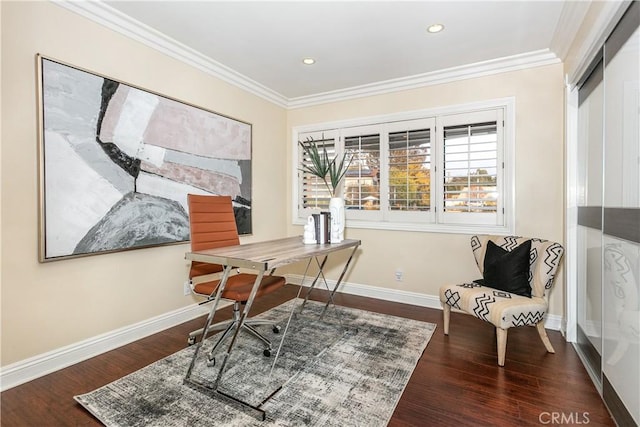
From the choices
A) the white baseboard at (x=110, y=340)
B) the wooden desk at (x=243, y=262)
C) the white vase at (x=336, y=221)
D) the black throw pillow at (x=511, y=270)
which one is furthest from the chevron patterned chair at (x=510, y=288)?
the wooden desk at (x=243, y=262)

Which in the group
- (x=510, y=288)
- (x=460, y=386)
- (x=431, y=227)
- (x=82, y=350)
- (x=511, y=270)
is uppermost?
(x=431, y=227)

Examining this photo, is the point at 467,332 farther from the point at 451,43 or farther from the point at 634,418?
the point at 451,43

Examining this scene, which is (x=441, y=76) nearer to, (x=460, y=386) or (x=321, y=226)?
(x=321, y=226)

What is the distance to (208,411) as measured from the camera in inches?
68.2

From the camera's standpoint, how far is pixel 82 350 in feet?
7.55

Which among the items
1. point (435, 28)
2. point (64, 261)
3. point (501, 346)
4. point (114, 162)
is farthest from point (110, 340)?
point (435, 28)

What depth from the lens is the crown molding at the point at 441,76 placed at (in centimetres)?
301

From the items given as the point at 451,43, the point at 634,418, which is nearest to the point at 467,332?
the point at 634,418

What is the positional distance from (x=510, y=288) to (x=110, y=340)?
3129 millimetres

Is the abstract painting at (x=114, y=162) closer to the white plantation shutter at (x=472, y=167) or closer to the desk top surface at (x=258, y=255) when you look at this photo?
the desk top surface at (x=258, y=255)

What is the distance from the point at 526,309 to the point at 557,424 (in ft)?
2.62

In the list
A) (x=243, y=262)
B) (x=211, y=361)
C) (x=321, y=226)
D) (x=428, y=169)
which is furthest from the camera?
(x=428, y=169)

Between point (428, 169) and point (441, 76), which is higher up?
point (441, 76)

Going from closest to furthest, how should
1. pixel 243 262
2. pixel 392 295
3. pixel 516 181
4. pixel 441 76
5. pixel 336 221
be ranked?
pixel 243 262 < pixel 336 221 < pixel 516 181 < pixel 441 76 < pixel 392 295
